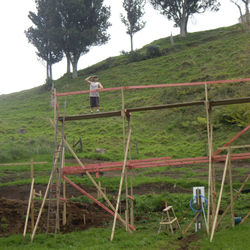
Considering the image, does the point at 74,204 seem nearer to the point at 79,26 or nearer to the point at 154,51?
the point at 154,51

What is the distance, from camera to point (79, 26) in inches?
2205

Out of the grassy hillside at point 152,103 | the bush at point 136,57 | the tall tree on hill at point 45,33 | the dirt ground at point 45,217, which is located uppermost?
the tall tree on hill at point 45,33

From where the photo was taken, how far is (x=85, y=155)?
24.8 meters

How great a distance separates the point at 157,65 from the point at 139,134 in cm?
1989

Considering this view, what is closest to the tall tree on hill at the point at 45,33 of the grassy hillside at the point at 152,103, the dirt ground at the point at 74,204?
the grassy hillside at the point at 152,103

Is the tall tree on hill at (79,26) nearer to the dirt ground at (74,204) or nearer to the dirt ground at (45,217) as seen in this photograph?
the dirt ground at (74,204)

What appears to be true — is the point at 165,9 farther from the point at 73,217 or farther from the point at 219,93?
the point at 73,217

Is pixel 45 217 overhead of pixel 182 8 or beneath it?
beneath

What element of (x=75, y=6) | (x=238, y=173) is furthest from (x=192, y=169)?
(x=75, y=6)

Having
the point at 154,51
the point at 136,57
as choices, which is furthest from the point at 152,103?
the point at 136,57

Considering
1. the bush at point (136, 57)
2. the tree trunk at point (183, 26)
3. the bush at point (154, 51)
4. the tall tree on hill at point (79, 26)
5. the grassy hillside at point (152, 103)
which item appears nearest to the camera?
the grassy hillside at point (152, 103)

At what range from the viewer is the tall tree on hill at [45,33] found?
55.5m

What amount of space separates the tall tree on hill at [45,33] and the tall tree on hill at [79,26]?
1155 mm

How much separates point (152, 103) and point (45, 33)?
27.9 meters
